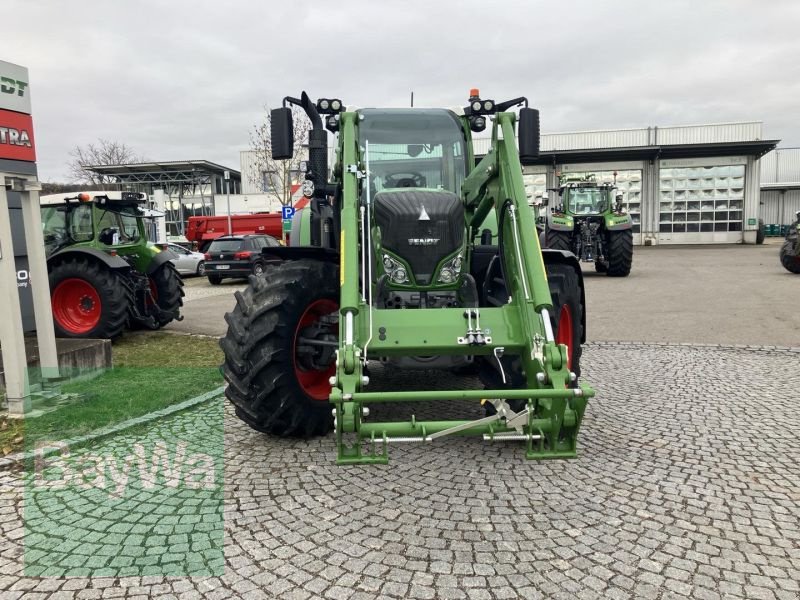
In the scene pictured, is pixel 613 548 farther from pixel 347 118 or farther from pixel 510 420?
pixel 347 118

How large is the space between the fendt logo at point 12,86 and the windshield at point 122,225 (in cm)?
449

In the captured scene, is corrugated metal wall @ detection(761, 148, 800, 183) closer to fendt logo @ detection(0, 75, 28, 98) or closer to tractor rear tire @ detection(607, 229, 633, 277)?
tractor rear tire @ detection(607, 229, 633, 277)

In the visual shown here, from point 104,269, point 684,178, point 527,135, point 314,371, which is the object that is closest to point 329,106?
point 527,135

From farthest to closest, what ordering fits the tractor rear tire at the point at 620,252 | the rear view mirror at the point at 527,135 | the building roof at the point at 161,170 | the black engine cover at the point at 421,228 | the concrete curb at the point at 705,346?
1. the building roof at the point at 161,170
2. the tractor rear tire at the point at 620,252
3. the concrete curb at the point at 705,346
4. the rear view mirror at the point at 527,135
5. the black engine cover at the point at 421,228

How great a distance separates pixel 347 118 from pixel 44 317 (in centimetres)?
346

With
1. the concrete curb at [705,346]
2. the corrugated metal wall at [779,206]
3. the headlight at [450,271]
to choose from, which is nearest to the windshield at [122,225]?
the headlight at [450,271]

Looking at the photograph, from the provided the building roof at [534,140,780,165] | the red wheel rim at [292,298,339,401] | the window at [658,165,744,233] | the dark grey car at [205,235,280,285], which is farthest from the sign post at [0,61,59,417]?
the window at [658,165,744,233]

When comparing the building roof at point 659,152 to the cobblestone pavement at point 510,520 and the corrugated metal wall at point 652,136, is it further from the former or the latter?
the cobblestone pavement at point 510,520

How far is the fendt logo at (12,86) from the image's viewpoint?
205 inches

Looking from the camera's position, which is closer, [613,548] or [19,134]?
[613,548]

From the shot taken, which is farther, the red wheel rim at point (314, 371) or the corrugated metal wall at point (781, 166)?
the corrugated metal wall at point (781, 166)

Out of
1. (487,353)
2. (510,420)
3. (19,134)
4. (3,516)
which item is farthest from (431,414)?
(19,134)

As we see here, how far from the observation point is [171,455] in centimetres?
418

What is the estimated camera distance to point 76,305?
8727 millimetres
